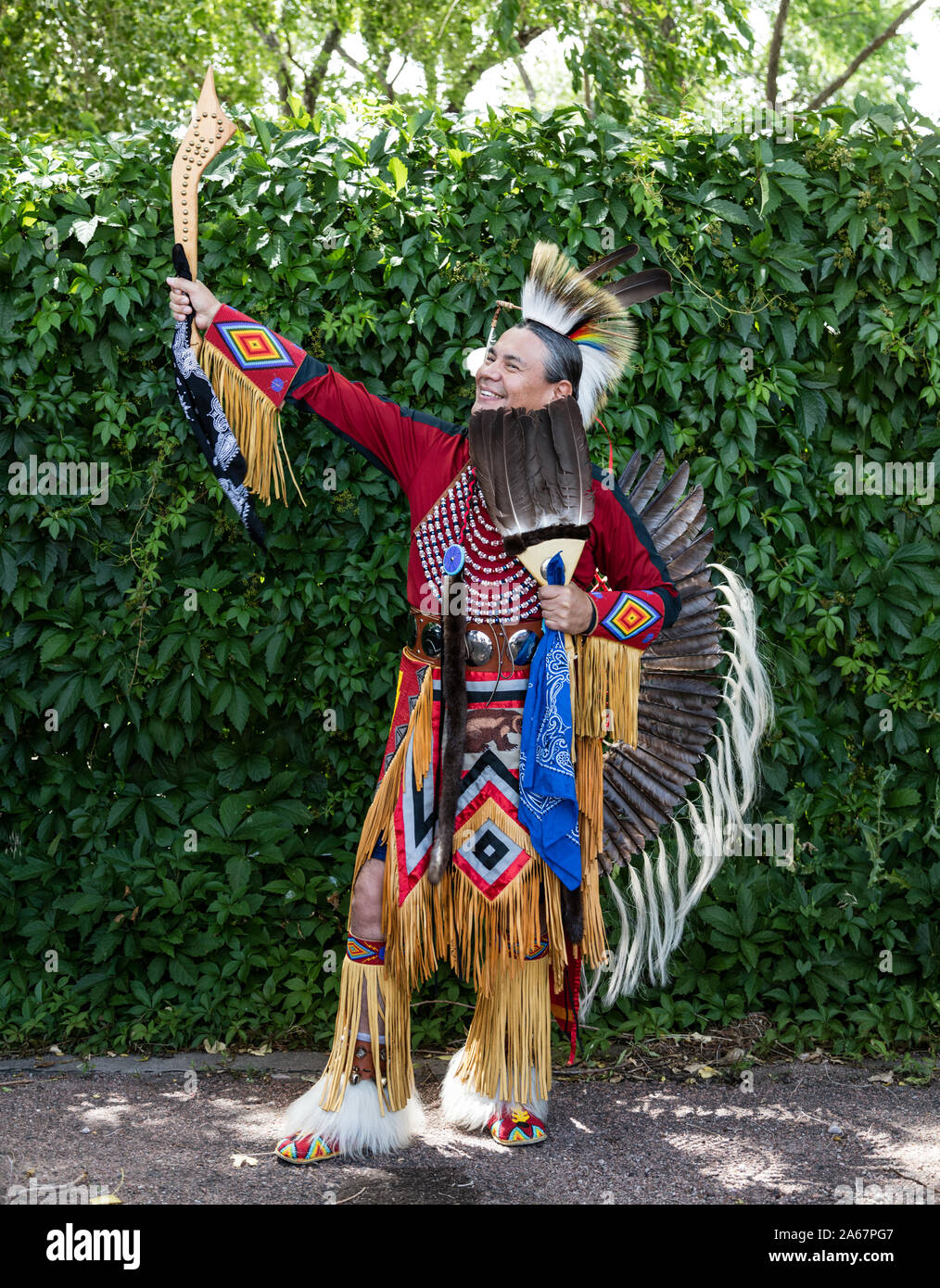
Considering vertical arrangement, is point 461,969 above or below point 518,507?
below

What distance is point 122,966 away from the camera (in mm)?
3592

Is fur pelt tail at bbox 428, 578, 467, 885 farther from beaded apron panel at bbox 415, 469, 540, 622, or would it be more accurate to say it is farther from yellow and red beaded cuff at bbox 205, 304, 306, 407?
yellow and red beaded cuff at bbox 205, 304, 306, 407

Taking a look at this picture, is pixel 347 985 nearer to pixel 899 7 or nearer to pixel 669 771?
pixel 669 771

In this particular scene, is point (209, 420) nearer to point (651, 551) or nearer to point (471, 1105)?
point (651, 551)

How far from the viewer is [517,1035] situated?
2943 mm

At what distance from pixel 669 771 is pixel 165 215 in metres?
2.19

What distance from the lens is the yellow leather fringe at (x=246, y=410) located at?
9.18ft

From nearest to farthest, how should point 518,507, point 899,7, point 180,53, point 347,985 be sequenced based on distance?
1. point 518,507
2. point 347,985
3. point 180,53
4. point 899,7

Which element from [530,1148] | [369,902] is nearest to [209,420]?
[369,902]

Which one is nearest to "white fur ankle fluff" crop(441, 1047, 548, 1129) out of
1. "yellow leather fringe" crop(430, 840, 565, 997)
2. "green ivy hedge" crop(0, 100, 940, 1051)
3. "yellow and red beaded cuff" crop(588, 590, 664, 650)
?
"yellow leather fringe" crop(430, 840, 565, 997)

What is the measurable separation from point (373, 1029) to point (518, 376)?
1.63 m

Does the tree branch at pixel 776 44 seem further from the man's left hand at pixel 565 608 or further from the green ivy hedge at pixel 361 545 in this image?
Answer: the man's left hand at pixel 565 608

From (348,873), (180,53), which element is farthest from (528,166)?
(180,53)

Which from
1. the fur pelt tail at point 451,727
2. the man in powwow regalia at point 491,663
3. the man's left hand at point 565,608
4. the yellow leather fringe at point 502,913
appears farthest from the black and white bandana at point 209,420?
the yellow leather fringe at point 502,913
